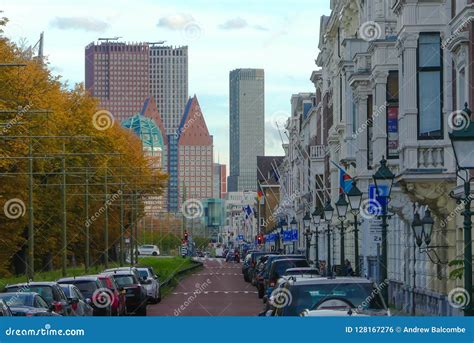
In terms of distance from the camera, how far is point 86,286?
36.1m

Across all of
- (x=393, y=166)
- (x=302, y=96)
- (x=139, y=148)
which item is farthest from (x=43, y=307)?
(x=302, y=96)

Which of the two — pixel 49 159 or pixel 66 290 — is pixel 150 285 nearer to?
pixel 49 159

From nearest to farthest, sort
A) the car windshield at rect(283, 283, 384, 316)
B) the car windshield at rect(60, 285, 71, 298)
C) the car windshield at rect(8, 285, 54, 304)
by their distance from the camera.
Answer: the car windshield at rect(283, 283, 384, 316) → the car windshield at rect(8, 285, 54, 304) → the car windshield at rect(60, 285, 71, 298)

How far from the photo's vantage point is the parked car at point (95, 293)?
1363 inches

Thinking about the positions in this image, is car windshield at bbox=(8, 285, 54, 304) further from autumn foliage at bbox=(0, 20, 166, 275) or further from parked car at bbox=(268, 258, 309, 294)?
parked car at bbox=(268, 258, 309, 294)

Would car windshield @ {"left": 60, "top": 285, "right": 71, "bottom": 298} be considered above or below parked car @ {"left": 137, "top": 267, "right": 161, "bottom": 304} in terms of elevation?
above

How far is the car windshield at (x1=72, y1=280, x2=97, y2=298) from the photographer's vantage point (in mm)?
35750

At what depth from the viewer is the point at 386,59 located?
45094 millimetres

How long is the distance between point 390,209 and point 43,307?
15.8 metres

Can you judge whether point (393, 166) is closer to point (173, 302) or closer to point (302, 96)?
point (173, 302)
